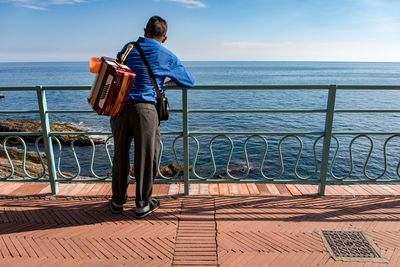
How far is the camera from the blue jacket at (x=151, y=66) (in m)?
2.81

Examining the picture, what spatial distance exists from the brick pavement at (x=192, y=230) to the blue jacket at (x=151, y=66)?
4.71ft

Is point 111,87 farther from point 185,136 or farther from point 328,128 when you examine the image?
point 328,128

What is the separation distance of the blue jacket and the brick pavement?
143cm

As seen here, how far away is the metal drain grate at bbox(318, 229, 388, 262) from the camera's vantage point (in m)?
2.58

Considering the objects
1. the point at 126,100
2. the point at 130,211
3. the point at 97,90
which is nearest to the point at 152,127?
the point at 126,100

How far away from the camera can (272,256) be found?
2600 mm

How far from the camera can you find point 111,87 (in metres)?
2.59

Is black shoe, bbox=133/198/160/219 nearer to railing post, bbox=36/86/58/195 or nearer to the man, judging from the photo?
the man

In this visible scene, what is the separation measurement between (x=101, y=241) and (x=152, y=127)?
4.11 feet

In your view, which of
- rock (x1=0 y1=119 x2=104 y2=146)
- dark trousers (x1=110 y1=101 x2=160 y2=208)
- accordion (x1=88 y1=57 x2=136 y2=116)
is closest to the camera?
accordion (x1=88 y1=57 x2=136 y2=116)

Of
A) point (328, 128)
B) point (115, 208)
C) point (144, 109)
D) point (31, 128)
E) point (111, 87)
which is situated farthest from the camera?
point (31, 128)

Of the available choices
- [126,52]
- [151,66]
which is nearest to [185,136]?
[151,66]

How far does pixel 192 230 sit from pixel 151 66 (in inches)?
69.7

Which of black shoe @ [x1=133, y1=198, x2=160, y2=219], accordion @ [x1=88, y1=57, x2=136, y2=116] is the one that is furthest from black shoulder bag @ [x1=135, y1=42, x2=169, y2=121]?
black shoe @ [x1=133, y1=198, x2=160, y2=219]
